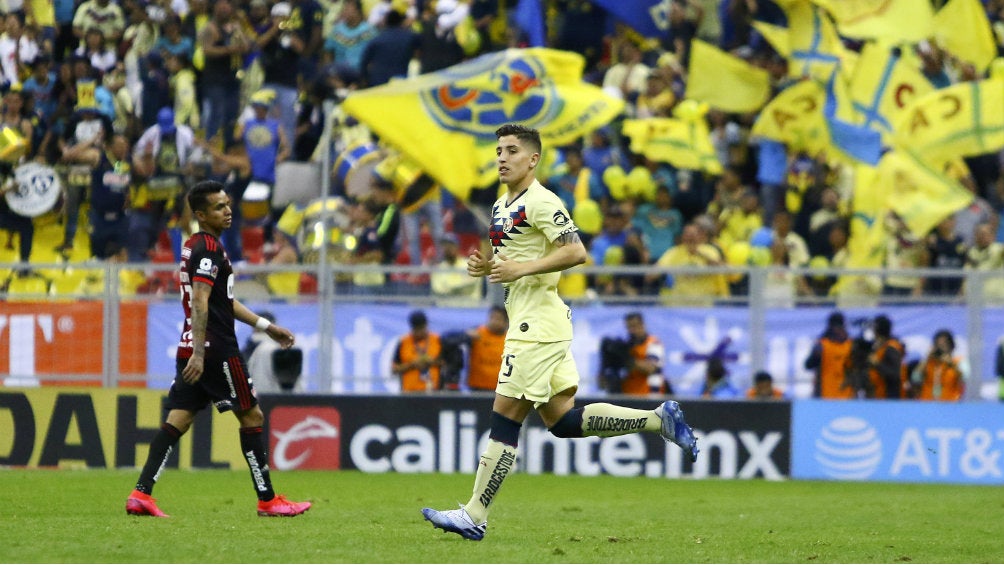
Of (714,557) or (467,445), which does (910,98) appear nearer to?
(467,445)

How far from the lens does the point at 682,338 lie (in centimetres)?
1673

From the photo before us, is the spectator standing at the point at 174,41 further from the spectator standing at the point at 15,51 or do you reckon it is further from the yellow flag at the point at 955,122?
the yellow flag at the point at 955,122

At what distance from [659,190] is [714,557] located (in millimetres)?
11356

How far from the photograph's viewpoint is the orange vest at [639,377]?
16656 mm

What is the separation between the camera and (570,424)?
31.0 ft

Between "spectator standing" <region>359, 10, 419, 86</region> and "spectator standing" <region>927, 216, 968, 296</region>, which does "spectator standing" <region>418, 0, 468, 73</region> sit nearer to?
"spectator standing" <region>359, 10, 419, 86</region>

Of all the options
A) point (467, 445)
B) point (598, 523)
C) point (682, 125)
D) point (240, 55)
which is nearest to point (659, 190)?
point (682, 125)

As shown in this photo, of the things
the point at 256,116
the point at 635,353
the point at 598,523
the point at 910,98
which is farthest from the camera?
the point at 256,116

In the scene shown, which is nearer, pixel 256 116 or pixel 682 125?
pixel 682 125

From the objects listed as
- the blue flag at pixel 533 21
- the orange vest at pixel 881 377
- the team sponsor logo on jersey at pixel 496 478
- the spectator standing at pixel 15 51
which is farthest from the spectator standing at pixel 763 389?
the spectator standing at pixel 15 51

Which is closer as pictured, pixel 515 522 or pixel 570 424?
pixel 570 424

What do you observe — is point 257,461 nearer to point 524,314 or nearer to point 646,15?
point 524,314

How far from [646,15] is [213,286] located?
12982 millimetres

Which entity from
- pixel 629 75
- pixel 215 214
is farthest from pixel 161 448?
pixel 629 75
